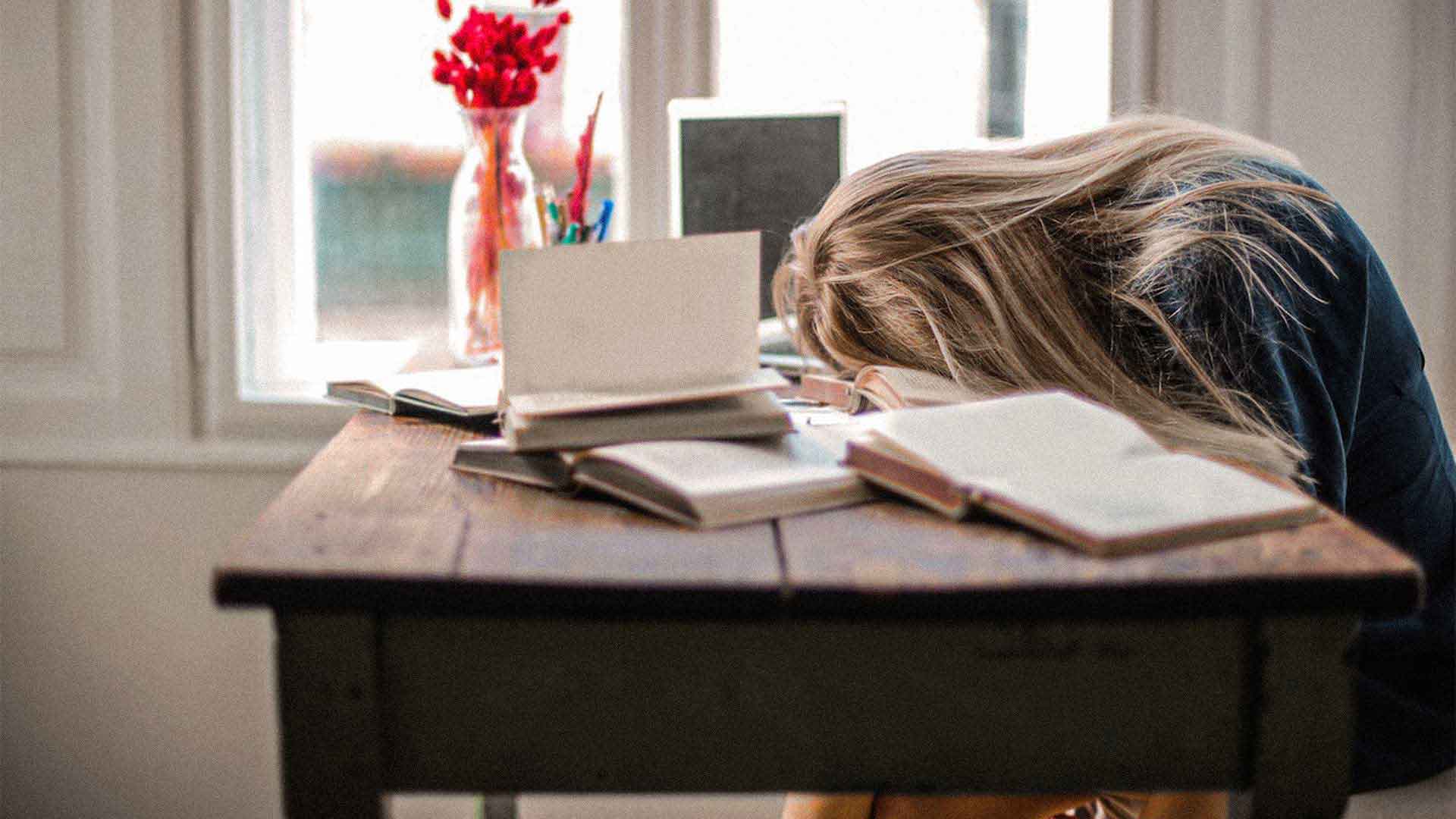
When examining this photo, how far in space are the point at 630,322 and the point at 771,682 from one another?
1.13ft

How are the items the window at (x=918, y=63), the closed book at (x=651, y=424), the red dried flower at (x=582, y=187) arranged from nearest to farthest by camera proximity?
1. the closed book at (x=651, y=424)
2. the red dried flower at (x=582, y=187)
3. the window at (x=918, y=63)

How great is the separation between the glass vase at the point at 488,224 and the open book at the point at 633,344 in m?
0.59

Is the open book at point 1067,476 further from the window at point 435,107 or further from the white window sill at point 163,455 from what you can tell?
the white window sill at point 163,455

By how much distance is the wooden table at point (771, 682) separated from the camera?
0.69 meters

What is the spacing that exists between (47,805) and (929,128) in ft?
5.34

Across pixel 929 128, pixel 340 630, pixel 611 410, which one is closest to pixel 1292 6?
pixel 929 128

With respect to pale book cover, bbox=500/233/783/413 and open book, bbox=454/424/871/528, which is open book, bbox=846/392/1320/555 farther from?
pale book cover, bbox=500/233/783/413

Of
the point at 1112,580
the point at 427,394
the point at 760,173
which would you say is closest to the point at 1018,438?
the point at 1112,580

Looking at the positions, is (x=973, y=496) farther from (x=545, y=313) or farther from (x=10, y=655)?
(x=10, y=655)

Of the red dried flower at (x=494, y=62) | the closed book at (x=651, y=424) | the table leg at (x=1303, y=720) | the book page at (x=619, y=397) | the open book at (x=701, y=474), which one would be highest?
the red dried flower at (x=494, y=62)

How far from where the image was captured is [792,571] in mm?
699

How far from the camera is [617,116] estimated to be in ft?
6.30

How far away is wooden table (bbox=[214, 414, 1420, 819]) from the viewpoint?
0.69m

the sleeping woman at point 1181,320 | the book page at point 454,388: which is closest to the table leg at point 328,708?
the book page at point 454,388
